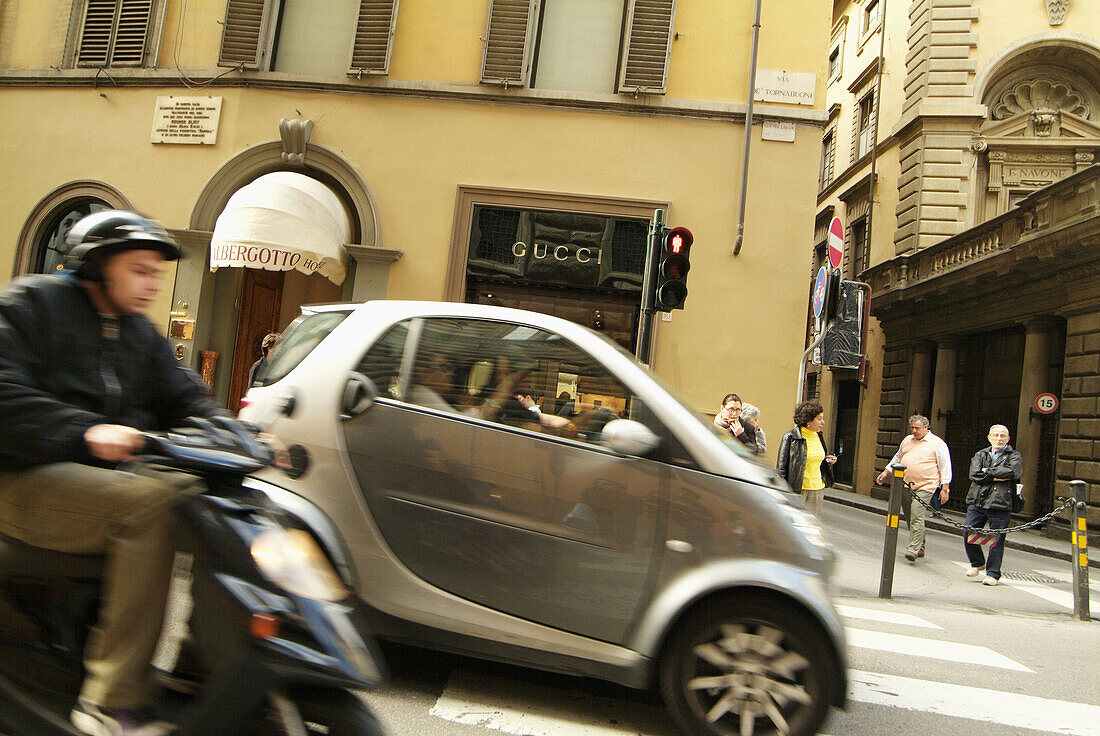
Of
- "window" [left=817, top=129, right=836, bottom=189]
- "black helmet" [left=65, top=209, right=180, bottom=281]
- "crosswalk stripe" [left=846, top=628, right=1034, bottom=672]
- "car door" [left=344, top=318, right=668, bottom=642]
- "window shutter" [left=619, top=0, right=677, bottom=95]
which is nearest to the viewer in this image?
"black helmet" [left=65, top=209, right=180, bottom=281]

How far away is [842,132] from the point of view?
29766mm

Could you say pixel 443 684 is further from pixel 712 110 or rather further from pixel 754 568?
pixel 712 110

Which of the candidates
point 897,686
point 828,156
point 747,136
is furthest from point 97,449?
point 828,156

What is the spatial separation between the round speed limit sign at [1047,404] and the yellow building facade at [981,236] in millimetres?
32

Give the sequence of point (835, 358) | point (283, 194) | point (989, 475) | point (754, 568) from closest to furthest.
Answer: point (754, 568)
point (835, 358)
point (989, 475)
point (283, 194)

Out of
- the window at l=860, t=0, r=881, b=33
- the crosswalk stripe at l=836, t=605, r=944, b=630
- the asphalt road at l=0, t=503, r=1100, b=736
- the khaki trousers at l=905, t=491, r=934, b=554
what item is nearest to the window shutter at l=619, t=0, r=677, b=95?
the khaki trousers at l=905, t=491, r=934, b=554

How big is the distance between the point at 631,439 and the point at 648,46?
8.92 metres

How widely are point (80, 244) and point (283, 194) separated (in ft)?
27.4

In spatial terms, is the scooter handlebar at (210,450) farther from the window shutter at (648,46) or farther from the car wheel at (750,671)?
the window shutter at (648,46)

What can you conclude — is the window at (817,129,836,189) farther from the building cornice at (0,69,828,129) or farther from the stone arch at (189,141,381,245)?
the stone arch at (189,141,381,245)

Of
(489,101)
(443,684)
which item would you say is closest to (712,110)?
(489,101)

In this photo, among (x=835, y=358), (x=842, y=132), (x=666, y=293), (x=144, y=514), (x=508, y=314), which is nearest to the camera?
(x=144, y=514)

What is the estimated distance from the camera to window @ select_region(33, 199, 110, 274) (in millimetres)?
11781

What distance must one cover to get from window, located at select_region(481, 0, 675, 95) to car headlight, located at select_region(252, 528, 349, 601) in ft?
31.7
